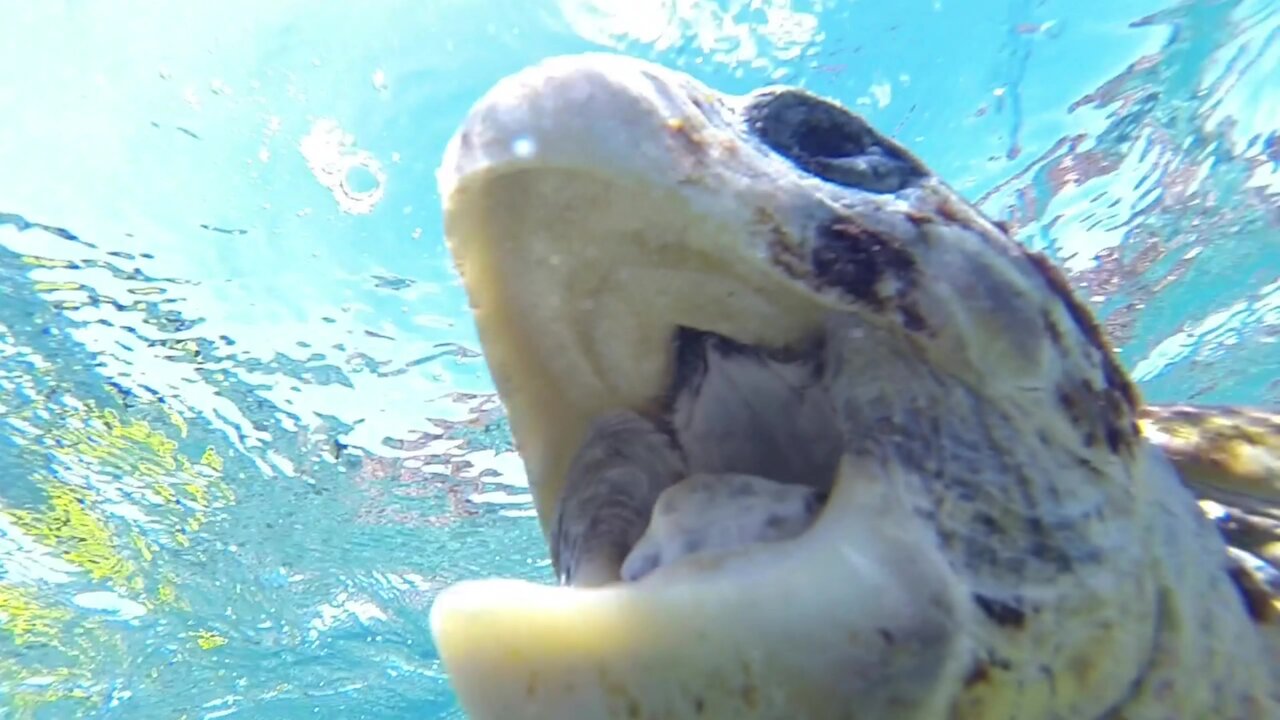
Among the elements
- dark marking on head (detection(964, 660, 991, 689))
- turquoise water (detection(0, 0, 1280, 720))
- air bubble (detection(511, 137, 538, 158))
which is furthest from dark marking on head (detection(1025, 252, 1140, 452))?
turquoise water (detection(0, 0, 1280, 720))

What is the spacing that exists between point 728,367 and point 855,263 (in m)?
0.44

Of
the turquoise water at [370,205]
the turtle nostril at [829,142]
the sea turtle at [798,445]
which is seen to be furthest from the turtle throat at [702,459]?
the turquoise water at [370,205]

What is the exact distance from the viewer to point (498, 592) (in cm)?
136

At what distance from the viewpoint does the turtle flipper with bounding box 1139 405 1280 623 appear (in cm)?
194

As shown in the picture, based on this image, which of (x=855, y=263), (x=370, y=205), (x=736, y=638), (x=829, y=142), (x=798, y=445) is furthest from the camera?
(x=370, y=205)

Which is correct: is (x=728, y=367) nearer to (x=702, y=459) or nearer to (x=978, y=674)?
(x=702, y=459)

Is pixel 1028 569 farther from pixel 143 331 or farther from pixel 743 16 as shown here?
pixel 143 331

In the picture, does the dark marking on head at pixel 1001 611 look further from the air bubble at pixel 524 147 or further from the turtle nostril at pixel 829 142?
the air bubble at pixel 524 147

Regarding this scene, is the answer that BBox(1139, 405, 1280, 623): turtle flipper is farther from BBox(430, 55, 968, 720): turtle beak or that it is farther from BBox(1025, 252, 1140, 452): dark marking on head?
BBox(430, 55, 968, 720): turtle beak

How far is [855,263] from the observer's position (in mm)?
1564

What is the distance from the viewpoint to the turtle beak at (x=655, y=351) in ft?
4.16

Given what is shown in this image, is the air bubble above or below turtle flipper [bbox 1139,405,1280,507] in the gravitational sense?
above

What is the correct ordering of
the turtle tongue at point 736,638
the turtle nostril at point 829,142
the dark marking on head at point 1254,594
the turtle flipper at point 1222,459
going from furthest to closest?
the turtle flipper at point 1222,459
the dark marking on head at point 1254,594
the turtle nostril at point 829,142
the turtle tongue at point 736,638

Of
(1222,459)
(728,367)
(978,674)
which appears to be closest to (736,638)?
(978,674)
